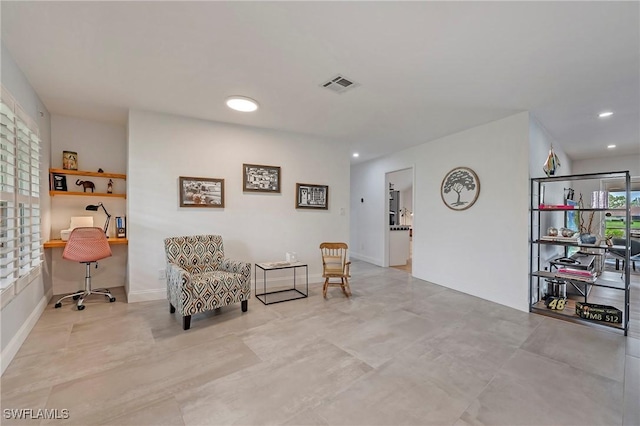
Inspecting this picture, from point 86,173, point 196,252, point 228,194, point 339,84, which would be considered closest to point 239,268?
point 196,252

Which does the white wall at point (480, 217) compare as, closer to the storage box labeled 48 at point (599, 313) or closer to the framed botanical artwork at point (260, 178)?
the storage box labeled 48 at point (599, 313)

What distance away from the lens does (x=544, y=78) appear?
8.77 ft

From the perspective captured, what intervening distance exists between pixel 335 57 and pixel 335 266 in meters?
2.95

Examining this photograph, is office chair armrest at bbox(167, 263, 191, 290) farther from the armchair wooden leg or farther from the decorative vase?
the decorative vase

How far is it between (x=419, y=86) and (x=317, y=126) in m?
1.78

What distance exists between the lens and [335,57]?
236 centimetres

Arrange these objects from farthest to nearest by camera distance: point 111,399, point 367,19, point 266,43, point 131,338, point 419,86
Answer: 1. point 419,86
2. point 131,338
3. point 266,43
4. point 367,19
5. point 111,399

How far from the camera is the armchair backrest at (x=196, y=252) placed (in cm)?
337

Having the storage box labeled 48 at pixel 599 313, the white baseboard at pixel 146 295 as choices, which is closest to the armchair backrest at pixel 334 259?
the white baseboard at pixel 146 295

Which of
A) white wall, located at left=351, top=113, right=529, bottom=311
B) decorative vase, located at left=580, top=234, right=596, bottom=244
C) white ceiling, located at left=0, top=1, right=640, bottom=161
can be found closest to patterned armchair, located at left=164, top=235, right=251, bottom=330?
white ceiling, located at left=0, top=1, right=640, bottom=161

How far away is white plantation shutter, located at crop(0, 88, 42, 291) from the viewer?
7.06 ft

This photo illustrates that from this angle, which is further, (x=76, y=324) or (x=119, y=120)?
(x=119, y=120)

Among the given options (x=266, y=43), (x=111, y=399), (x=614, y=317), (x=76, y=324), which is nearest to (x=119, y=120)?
(x=76, y=324)

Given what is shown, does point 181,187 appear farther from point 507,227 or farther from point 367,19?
point 507,227
